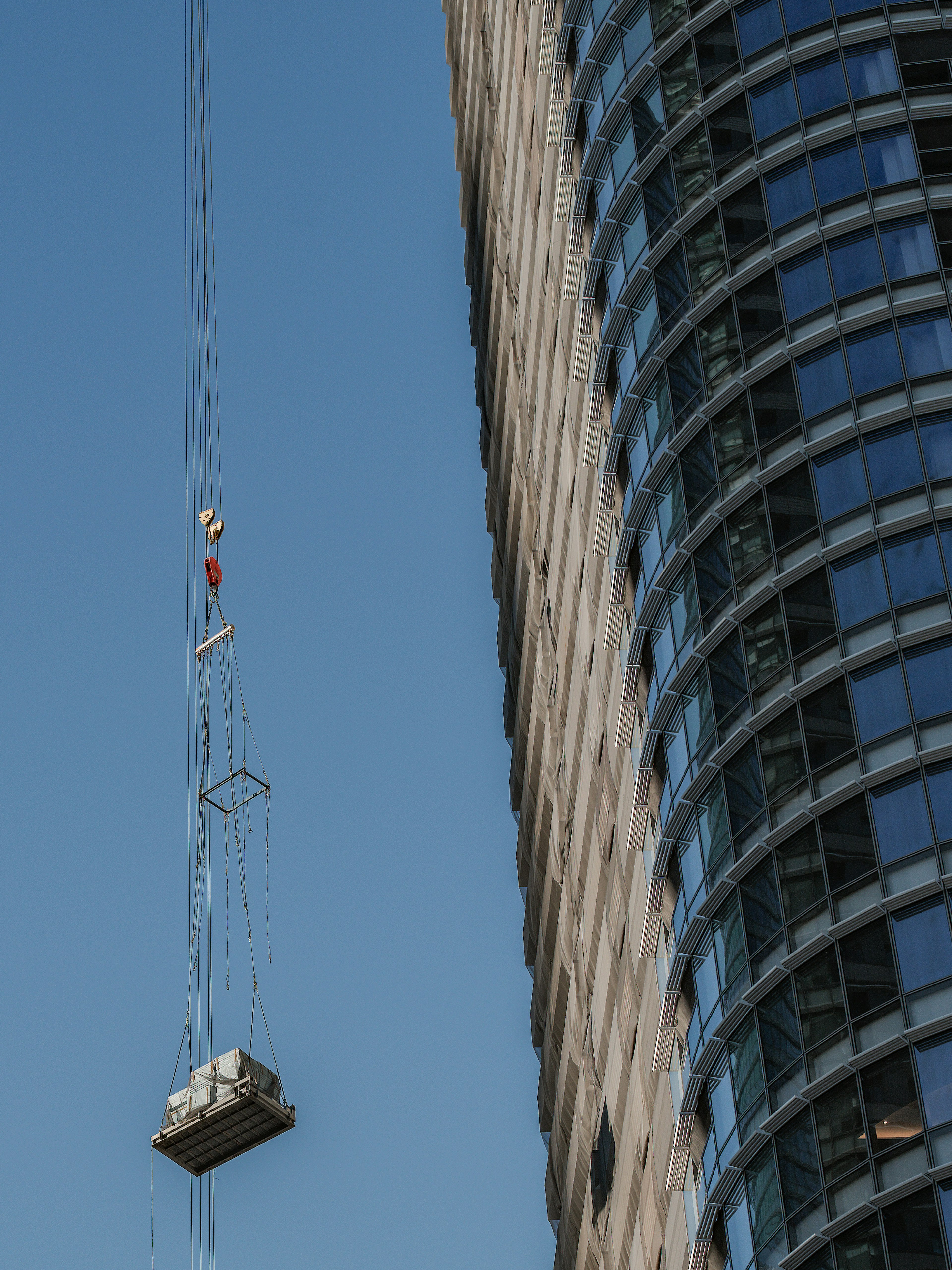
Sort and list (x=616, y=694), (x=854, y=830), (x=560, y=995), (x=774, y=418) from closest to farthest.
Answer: (x=854, y=830) → (x=774, y=418) → (x=616, y=694) → (x=560, y=995)

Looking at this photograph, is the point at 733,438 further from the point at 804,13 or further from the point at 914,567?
the point at 804,13

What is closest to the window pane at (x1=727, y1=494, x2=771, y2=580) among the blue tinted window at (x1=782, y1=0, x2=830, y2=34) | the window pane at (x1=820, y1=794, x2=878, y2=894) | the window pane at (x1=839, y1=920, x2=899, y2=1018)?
the window pane at (x1=820, y1=794, x2=878, y2=894)

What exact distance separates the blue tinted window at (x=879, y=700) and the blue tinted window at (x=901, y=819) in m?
1.48

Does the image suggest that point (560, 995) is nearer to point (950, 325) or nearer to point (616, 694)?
point (616, 694)

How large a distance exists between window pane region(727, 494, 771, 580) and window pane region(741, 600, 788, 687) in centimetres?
152

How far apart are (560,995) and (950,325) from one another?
36.0 meters

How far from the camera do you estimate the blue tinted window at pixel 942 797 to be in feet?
171

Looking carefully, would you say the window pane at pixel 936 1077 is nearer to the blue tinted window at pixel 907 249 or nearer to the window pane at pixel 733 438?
the window pane at pixel 733 438

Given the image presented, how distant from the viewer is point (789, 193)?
211ft

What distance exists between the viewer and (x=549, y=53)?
86.8m

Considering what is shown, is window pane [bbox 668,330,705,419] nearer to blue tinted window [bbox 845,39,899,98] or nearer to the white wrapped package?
blue tinted window [bbox 845,39,899,98]

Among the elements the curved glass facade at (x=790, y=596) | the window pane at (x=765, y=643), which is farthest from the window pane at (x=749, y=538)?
the window pane at (x=765, y=643)

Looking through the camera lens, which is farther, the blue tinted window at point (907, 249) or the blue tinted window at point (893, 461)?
the blue tinted window at point (907, 249)

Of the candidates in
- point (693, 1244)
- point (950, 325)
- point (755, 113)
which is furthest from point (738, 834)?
point (755, 113)
